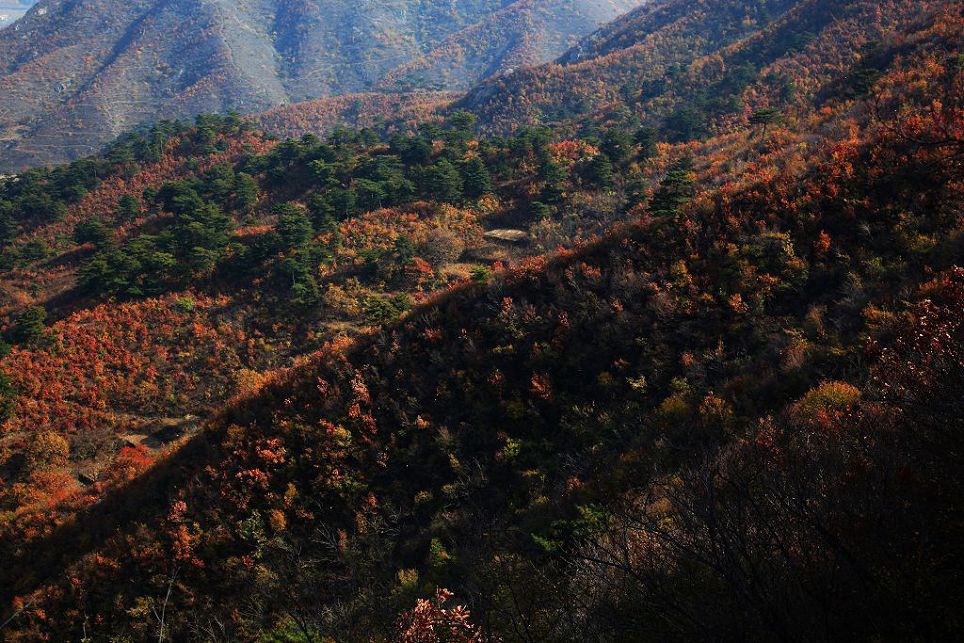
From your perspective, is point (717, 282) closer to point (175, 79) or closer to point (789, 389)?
point (789, 389)

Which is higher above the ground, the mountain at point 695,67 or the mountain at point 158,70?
the mountain at point 158,70

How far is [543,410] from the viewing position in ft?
53.5

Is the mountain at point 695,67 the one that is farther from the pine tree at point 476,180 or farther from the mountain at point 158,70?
the mountain at point 158,70

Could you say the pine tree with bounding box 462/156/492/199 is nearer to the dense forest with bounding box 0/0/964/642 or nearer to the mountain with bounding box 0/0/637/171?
the dense forest with bounding box 0/0/964/642

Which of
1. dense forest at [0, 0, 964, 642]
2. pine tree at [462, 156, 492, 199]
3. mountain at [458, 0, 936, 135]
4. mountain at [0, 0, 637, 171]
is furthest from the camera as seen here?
mountain at [0, 0, 637, 171]

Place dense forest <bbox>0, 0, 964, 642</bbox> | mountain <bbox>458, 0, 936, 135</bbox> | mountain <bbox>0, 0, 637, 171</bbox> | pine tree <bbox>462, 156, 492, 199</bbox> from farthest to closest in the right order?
mountain <bbox>0, 0, 637, 171</bbox> → mountain <bbox>458, 0, 936, 135</bbox> → pine tree <bbox>462, 156, 492, 199</bbox> → dense forest <bbox>0, 0, 964, 642</bbox>

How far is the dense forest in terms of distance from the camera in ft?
19.6

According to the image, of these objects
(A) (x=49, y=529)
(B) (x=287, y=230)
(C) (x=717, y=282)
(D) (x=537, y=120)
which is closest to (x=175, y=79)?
(D) (x=537, y=120)

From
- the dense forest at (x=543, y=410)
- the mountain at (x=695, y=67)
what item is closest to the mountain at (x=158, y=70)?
the mountain at (x=695, y=67)

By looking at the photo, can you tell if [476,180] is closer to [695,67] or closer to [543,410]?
[543,410]

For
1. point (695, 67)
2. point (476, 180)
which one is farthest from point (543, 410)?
point (695, 67)

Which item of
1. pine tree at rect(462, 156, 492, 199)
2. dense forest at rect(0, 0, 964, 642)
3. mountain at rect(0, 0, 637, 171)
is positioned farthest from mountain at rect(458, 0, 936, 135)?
mountain at rect(0, 0, 637, 171)

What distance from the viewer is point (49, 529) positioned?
18875 millimetres

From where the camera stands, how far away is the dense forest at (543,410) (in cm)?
596
